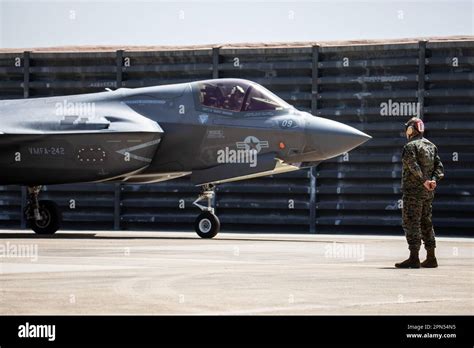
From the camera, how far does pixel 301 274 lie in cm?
1174

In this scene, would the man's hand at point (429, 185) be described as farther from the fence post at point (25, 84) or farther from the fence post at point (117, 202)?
the fence post at point (25, 84)

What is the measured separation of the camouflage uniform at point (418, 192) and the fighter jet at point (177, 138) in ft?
23.4

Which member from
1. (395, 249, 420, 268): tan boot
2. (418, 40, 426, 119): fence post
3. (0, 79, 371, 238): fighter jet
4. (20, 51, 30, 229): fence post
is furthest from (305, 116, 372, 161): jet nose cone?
(20, 51, 30, 229): fence post

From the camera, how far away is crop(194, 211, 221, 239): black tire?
21.1 m

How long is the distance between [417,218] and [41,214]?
1134cm

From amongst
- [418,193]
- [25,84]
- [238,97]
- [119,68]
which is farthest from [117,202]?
[418,193]

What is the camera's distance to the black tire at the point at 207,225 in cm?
2108

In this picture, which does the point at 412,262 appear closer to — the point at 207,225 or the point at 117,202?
the point at 207,225

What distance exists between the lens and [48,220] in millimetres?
22547

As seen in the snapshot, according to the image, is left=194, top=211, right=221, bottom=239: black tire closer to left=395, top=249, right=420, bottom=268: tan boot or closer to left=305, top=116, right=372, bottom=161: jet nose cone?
left=305, top=116, right=372, bottom=161: jet nose cone

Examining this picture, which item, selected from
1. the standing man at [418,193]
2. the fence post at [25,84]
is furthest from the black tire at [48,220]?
the standing man at [418,193]

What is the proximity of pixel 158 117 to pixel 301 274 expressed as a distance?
1020cm
